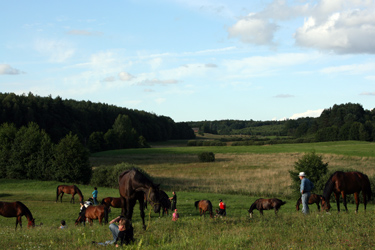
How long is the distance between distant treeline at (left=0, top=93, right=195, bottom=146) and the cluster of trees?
13.4 m

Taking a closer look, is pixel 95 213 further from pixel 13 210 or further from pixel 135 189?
pixel 135 189

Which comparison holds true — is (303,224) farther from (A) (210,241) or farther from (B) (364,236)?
(A) (210,241)

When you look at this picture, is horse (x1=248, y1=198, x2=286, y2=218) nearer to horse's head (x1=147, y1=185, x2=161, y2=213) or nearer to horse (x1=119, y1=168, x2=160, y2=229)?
horse (x1=119, y1=168, x2=160, y2=229)

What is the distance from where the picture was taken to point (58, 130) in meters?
96.3

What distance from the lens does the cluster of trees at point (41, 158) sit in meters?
47.5

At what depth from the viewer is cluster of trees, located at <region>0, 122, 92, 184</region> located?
47.5m

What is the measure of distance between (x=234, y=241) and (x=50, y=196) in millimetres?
→ 29027

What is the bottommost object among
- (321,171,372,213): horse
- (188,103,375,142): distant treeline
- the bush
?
the bush

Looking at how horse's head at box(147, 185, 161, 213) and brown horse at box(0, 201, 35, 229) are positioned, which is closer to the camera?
horse's head at box(147, 185, 161, 213)

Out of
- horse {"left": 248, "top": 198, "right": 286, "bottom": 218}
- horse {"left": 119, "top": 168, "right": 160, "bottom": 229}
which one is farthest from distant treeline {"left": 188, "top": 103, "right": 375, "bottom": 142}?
horse {"left": 119, "top": 168, "right": 160, "bottom": 229}

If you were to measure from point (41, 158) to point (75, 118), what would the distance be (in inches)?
2902

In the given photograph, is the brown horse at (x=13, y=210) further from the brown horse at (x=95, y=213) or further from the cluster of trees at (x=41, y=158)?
the cluster of trees at (x=41, y=158)

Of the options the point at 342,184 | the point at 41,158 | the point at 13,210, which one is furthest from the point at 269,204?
the point at 41,158

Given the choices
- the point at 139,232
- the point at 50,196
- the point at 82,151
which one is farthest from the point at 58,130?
the point at 139,232
